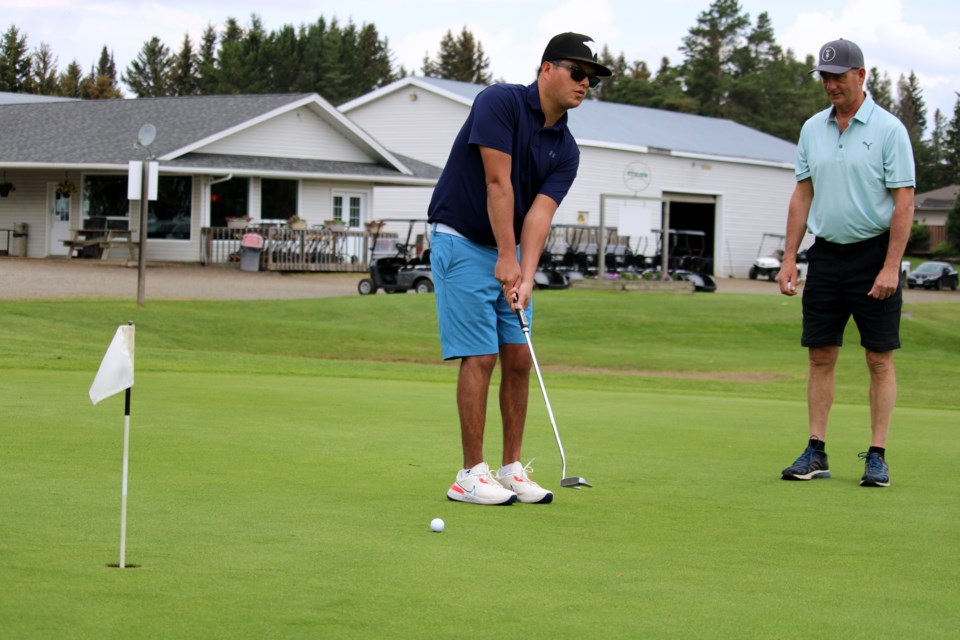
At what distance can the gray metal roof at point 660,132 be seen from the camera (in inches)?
1907

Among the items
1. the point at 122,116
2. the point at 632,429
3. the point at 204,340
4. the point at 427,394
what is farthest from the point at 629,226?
the point at 632,429

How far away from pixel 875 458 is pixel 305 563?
334 cm

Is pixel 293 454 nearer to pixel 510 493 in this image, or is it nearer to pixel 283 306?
pixel 510 493

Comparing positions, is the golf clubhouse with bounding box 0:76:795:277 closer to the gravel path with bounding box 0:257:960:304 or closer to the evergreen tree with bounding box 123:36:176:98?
the gravel path with bounding box 0:257:960:304

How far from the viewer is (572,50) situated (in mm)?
5535

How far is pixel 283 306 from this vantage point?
26.2 meters

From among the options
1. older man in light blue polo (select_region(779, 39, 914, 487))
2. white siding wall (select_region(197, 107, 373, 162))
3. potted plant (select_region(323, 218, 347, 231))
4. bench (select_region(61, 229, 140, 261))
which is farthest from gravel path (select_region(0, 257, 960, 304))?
older man in light blue polo (select_region(779, 39, 914, 487))

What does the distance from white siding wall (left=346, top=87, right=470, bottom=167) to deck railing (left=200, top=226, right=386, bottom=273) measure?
943 centimetres

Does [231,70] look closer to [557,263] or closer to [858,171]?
[557,263]

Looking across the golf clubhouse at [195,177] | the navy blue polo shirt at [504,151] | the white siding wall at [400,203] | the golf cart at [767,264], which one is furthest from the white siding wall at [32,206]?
the navy blue polo shirt at [504,151]

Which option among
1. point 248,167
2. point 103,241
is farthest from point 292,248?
point 103,241

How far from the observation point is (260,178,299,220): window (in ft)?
134

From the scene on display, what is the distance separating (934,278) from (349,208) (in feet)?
79.1

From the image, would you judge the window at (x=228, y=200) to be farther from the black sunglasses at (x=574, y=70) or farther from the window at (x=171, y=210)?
the black sunglasses at (x=574, y=70)
